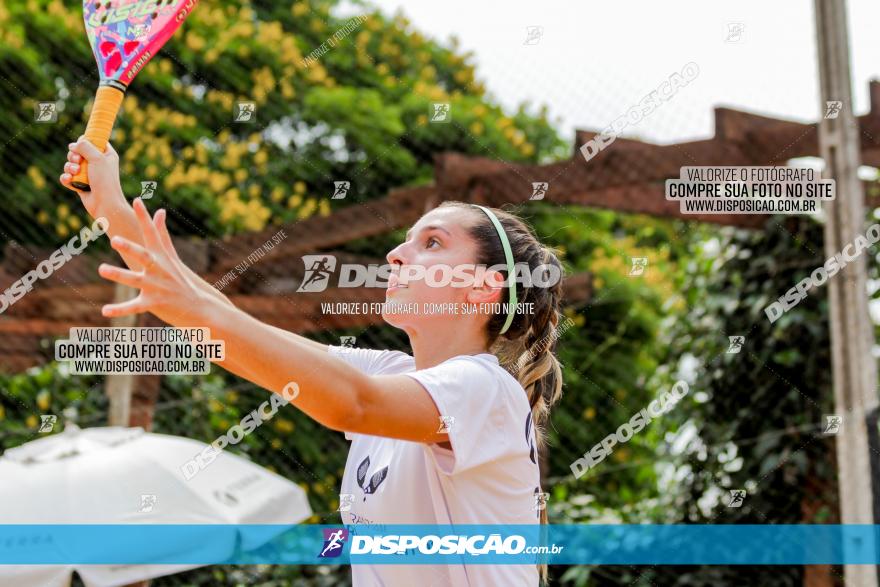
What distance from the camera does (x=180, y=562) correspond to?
3160 mm

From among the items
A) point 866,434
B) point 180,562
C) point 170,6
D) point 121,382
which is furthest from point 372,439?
point 121,382

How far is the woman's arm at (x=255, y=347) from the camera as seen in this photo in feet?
3.48

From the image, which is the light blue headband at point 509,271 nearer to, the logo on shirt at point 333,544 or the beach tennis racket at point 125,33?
the beach tennis racket at point 125,33

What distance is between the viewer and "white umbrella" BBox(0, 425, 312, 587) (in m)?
3.00

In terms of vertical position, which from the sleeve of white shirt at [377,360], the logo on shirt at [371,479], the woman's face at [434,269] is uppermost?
the woman's face at [434,269]

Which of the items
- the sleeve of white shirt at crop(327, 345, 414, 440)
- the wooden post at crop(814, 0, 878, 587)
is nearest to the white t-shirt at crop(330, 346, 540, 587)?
the sleeve of white shirt at crop(327, 345, 414, 440)

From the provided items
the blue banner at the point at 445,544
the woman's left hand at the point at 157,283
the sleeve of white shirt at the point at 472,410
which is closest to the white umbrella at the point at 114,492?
the blue banner at the point at 445,544

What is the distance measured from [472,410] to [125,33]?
2.70 ft

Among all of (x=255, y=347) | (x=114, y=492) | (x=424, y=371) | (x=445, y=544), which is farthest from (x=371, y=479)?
(x=114, y=492)

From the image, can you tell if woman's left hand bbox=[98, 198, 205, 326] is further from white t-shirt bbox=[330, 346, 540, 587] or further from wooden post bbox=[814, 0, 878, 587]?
wooden post bbox=[814, 0, 878, 587]

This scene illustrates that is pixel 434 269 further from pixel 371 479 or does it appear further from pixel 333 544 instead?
pixel 333 544

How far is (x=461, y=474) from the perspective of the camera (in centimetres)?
137

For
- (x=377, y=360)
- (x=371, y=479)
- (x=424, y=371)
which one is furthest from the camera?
(x=377, y=360)

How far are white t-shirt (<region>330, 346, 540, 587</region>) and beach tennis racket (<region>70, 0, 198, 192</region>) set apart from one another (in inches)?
24.9
